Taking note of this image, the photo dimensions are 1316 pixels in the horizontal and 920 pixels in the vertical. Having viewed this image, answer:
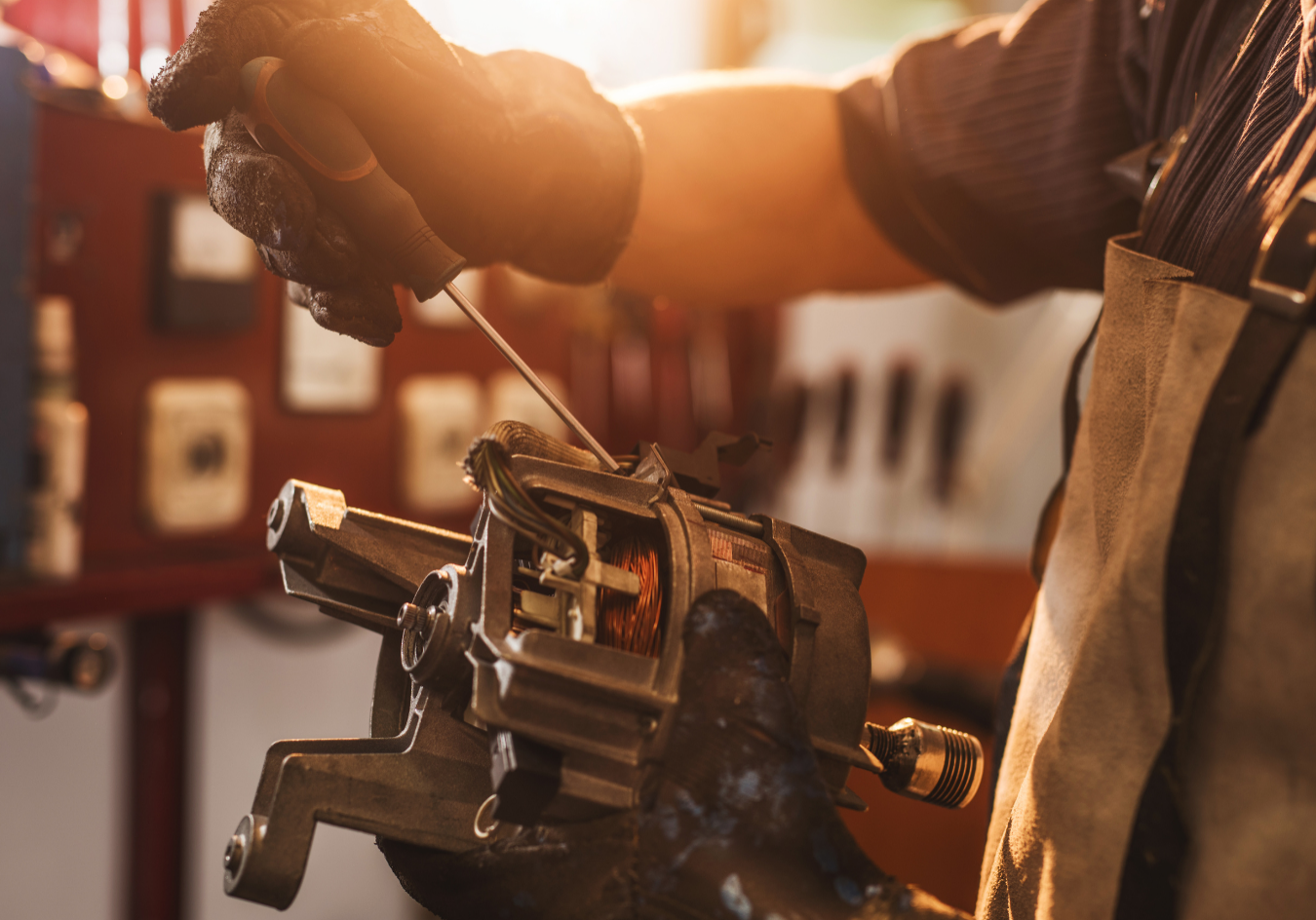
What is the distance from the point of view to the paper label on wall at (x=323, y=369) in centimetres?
145

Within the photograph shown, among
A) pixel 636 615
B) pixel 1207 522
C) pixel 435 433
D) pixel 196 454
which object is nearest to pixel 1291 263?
pixel 1207 522

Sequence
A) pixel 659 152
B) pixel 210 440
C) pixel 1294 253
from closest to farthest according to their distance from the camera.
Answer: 1. pixel 1294 253
2. pixel 659 152
3. pixel 210 440

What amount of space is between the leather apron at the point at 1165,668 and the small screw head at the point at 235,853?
1.20 feet

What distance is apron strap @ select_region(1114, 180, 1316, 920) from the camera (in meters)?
0.39

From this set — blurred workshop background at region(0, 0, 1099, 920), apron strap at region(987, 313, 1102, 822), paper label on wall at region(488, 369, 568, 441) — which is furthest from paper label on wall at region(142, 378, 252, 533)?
apron strap at region(987, 313, 1102, 822)

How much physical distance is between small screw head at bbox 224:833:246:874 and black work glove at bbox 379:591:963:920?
11cm

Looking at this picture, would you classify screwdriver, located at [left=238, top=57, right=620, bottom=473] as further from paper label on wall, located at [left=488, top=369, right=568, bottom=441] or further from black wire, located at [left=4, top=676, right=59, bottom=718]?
paper label on wall, located at [left=488, top=369, right=568, bottom=441]

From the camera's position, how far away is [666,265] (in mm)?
891

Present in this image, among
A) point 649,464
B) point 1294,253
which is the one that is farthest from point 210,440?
point 1294,253

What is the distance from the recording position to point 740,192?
2.89 ft

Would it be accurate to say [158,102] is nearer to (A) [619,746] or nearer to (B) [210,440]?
(A) [619,746]

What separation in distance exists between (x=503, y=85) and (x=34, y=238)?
79 cm

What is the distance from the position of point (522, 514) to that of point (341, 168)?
0.19 meters

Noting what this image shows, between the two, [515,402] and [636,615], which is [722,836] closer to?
[636,615]
